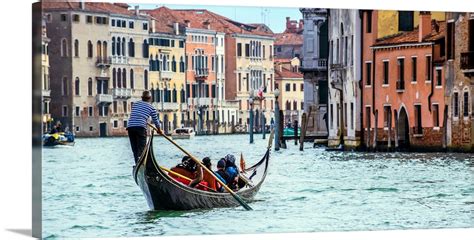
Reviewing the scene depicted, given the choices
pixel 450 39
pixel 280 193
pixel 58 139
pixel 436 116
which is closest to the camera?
pixel 58 139

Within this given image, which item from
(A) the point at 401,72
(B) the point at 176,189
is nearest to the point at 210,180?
(B) the point at 176,189

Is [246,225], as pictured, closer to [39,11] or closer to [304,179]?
[304,179]

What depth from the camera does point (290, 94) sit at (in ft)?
49.4

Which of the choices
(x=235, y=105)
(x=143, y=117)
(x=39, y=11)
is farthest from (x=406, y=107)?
(x=39, y=11)

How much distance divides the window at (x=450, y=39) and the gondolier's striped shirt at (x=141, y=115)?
2968 millimetres

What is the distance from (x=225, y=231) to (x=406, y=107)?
2.48 metres

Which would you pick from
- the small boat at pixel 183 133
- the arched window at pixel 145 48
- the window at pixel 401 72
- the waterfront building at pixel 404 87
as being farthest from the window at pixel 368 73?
the arched window at pixel 145 48

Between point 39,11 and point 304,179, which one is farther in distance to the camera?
point 304,179

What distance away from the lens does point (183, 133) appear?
14.6 metres

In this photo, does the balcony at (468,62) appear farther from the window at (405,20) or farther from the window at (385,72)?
the window at (385,72)

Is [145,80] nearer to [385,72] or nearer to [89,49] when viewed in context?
[89,49]

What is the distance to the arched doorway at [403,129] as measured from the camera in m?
15.5

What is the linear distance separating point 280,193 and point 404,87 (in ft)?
5.72

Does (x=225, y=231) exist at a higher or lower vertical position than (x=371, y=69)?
lower
